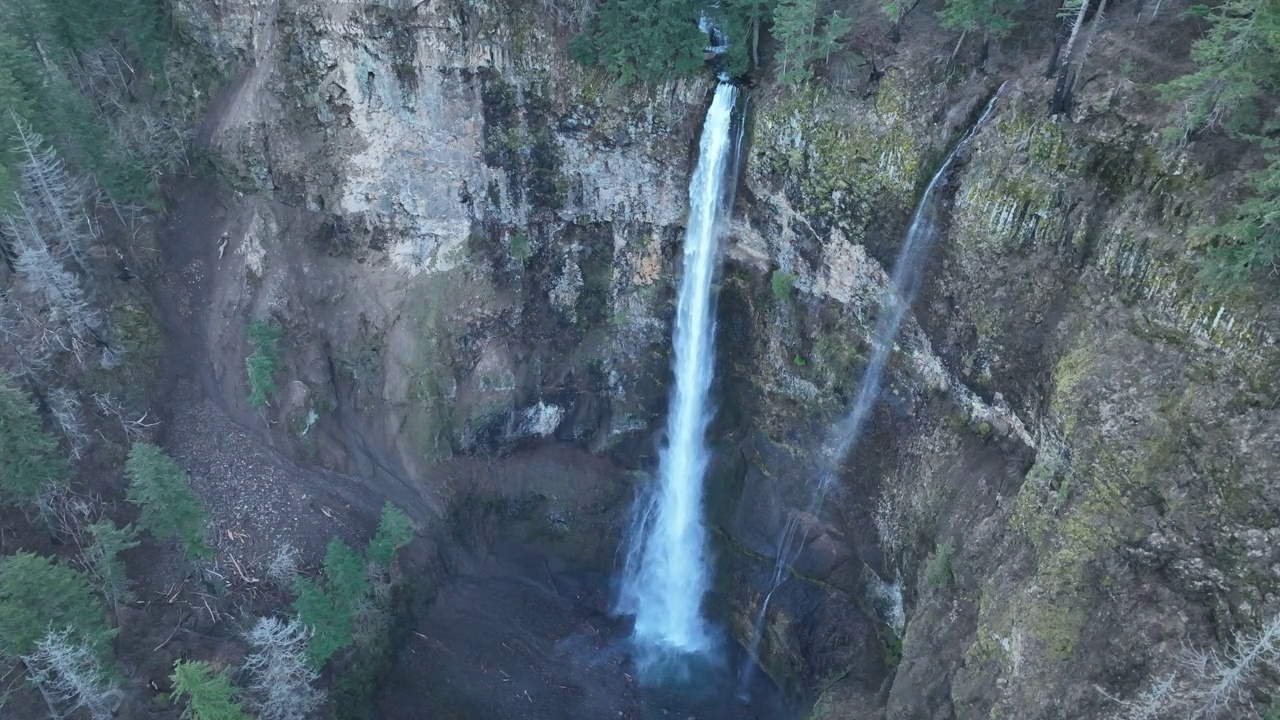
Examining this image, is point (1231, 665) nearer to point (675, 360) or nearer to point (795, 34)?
point (795, 34)

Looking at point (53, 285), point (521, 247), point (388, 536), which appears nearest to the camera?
point (53, 285)

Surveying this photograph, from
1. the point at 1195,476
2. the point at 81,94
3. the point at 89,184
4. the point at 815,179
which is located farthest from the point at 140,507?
the point at 1195,476

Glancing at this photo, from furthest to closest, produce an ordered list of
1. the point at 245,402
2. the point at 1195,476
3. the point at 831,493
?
the point at 245,402 → the point at 831,493 → the point at 1195,476

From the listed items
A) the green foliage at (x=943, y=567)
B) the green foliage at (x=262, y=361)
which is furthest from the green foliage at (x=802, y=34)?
the green foliage at (x=262, y=361)

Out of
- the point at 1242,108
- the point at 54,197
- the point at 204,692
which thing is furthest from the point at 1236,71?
the point at 54,197

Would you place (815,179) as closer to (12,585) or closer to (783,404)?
(783,404)

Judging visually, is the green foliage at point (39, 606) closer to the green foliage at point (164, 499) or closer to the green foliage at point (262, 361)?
the green foliage at point (164, 499)
